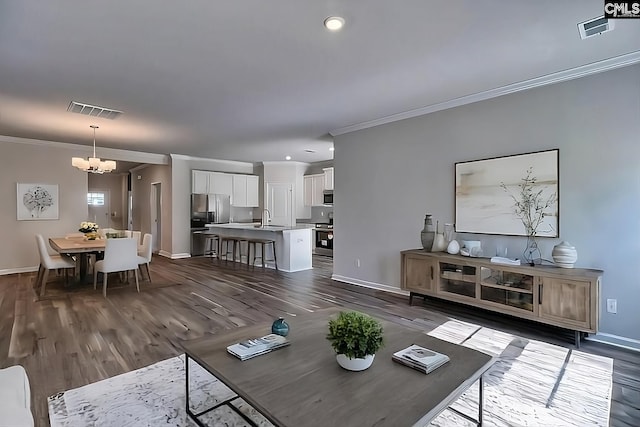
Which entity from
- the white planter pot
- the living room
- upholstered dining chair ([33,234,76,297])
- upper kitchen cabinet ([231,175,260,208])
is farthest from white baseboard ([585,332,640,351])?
upper kitchen cabinet ([231,175,260,208])

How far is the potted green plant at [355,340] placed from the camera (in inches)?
64.2

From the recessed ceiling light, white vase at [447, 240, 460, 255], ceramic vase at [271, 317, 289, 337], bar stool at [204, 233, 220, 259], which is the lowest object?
bar stool at [204, 233, 220, 259]

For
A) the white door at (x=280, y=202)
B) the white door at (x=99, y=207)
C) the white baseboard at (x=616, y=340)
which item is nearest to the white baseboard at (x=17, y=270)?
the white door at (x=99, y=207)

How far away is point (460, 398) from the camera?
7.30ft

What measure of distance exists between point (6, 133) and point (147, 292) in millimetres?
4215

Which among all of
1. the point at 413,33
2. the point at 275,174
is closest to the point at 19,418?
the point at 413,33

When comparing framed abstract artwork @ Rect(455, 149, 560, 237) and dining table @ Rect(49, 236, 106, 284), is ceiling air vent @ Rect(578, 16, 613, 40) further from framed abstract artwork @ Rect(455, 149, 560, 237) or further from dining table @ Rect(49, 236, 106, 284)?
dining table @ Rect(49, 236, 106, 284)

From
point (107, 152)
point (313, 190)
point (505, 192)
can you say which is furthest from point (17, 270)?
point (505, 192)

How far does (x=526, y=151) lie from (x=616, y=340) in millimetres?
2045

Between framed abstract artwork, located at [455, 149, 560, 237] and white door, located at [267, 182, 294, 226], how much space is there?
244 inches

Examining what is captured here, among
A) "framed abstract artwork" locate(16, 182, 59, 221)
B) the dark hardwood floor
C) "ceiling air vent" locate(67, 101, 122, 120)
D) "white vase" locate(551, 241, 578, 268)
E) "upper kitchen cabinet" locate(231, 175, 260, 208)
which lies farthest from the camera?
"upper kitchen cabinet" locate(231, 175, 260, 208)

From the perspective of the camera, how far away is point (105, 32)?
8.52 feet

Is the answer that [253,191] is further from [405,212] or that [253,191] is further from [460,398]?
[460,398]

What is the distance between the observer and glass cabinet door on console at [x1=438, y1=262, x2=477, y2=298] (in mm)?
3773
